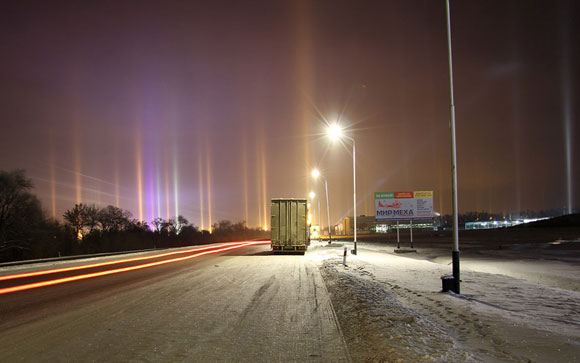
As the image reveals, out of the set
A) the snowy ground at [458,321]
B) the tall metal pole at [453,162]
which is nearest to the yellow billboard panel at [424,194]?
the snowy ground at [458,321]

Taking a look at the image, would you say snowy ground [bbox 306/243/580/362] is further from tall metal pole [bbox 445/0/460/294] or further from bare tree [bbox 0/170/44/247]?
bare tree [bbox 0/170/44/247]

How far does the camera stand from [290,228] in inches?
1473

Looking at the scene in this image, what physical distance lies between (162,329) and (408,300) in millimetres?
6414

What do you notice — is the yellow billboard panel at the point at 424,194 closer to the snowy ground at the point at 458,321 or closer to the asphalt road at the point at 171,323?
the snowy ground at the point at 458,321

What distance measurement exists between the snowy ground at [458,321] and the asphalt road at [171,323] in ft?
2.06

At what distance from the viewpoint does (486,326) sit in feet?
30.2

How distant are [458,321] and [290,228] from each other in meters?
27.9

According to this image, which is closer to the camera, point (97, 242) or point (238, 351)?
point (238, 351)

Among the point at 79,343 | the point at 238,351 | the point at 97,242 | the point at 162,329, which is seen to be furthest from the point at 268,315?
the point at 97,242

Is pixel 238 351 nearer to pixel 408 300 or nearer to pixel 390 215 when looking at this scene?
pixel 408 300

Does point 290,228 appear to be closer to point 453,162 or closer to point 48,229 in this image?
point 453,162

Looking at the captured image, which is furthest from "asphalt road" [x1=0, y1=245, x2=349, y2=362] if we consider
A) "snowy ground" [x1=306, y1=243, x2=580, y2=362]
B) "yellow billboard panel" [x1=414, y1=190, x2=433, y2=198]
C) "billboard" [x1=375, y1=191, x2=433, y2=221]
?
"yellow billboard panel" [x1=414, y1=190, x2=433, y2=198]

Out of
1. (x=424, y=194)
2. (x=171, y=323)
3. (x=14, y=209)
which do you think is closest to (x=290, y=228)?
(x=424, y=194)

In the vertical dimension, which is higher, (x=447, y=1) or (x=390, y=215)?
(x=447, y=1)
